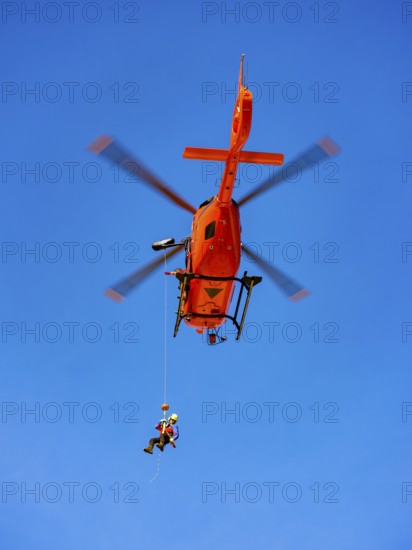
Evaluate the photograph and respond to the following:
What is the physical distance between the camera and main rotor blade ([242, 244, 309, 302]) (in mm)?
23484

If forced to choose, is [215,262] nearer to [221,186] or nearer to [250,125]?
[221,186]

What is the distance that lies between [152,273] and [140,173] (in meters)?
3.49

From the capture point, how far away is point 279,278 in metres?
23.7

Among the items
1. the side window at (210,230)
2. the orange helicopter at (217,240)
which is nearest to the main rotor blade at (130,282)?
the orange helicopter at (217,240)

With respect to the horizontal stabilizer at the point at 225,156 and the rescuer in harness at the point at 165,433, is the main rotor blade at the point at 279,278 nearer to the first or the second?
the horizontal stabilizer at the point at 225,156

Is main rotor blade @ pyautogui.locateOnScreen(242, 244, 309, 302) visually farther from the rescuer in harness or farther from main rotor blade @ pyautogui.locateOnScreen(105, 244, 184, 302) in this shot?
the rescuer in harness

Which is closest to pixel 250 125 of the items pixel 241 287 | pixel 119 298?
pixel 241 287

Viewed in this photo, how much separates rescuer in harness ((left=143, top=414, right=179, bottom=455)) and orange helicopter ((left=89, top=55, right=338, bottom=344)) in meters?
2.88

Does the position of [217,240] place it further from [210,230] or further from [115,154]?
[115,154]

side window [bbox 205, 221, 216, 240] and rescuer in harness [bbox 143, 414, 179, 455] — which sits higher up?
side window [bbox 205, 221, 216, 240]

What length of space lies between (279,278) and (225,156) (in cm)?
464

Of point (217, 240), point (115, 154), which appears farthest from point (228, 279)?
point (115, 154)

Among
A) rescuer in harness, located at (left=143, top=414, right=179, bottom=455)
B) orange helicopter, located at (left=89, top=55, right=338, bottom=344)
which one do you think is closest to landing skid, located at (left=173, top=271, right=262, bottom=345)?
orange helicopter, located at (left=89, top=55, right=338, bottom=344)

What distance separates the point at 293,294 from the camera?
2405 cm
